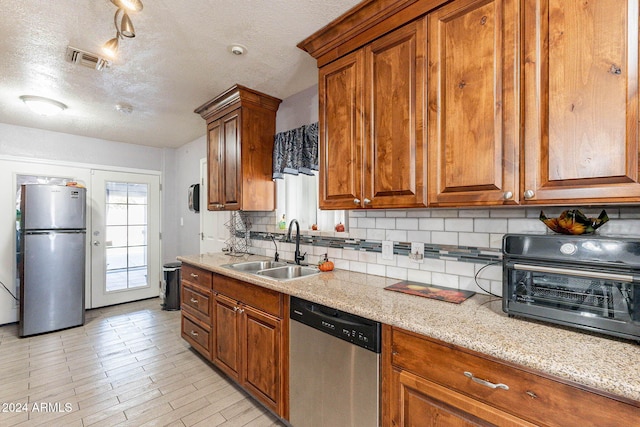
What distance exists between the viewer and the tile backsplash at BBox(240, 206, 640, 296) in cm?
147

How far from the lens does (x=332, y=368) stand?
1562 millimetres

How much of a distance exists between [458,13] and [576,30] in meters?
0.48

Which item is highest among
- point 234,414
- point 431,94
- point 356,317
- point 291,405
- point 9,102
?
point 9,102

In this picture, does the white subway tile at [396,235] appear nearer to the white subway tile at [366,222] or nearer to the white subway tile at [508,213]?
the white subway tile at [366,222]

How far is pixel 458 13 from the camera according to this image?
1.37 metres

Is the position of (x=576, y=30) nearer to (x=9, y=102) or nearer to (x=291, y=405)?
(x=291, y=405)

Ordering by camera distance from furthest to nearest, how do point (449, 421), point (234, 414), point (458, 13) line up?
point (234, 414)
point (458, 13)
point (449, 421)

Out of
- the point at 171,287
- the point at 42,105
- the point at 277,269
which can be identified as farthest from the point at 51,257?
the point at 277,269

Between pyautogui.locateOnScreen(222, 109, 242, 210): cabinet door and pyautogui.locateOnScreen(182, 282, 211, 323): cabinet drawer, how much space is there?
835mm

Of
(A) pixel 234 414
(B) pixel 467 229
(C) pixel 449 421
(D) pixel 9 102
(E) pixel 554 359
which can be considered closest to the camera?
(E) pixel 554 359

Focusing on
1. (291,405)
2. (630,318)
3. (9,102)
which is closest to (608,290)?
(630,318)

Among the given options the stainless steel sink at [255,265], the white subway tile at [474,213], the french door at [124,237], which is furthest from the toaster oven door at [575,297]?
the french door at [124,237]

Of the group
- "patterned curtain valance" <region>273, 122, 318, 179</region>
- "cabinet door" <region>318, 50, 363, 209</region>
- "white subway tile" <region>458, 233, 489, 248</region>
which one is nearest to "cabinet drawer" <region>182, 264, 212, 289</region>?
"patterned curtain valance" <region>273, 122, 318, 179</region>

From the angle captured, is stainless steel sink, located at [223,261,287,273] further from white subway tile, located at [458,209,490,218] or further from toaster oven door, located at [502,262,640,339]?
toaster oven door, located at [502,262,640,339]
